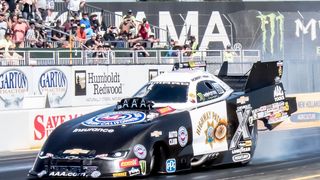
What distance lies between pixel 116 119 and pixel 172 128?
0.85m

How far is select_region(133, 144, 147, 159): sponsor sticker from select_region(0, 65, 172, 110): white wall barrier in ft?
34.2

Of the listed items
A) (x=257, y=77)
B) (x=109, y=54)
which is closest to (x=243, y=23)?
(x=109, y=54)

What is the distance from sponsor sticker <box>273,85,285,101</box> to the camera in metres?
15.6

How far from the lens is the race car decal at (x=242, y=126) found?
14266 millimetres

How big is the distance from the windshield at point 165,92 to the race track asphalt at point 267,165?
3.89 ft

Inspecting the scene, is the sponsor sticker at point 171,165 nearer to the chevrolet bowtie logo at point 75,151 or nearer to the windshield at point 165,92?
the windshield at point 165,92

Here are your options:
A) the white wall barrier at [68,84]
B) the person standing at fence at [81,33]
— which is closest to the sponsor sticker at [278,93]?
the white wall barrier at [68,84]

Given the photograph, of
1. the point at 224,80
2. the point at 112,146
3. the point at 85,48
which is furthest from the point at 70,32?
the point at 112,146

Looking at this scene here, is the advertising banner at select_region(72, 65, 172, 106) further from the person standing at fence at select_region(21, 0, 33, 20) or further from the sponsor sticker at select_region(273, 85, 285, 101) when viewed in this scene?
the sponsor sticker at select_region(273, 85, 285, 101)

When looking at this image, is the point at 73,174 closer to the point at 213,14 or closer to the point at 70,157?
the point at 70,157

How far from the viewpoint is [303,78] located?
30688mm

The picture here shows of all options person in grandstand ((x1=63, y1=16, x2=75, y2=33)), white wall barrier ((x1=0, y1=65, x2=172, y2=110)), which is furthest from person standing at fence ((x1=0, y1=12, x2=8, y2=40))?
person in grandstand ((x1=63, y1=16, x2=75, y2=33))

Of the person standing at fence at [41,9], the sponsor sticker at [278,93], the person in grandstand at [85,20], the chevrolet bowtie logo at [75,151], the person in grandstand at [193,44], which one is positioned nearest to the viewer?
the chevrolet bowtie logo at [75,151]

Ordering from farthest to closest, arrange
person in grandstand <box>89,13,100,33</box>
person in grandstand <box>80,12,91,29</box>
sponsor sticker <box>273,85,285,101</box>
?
person in grandstand <box>89,13,100,33</box>
person in grandstand <box>80,12,91,29</box>
sponsor sticker <box>273,85,285,101</box>
